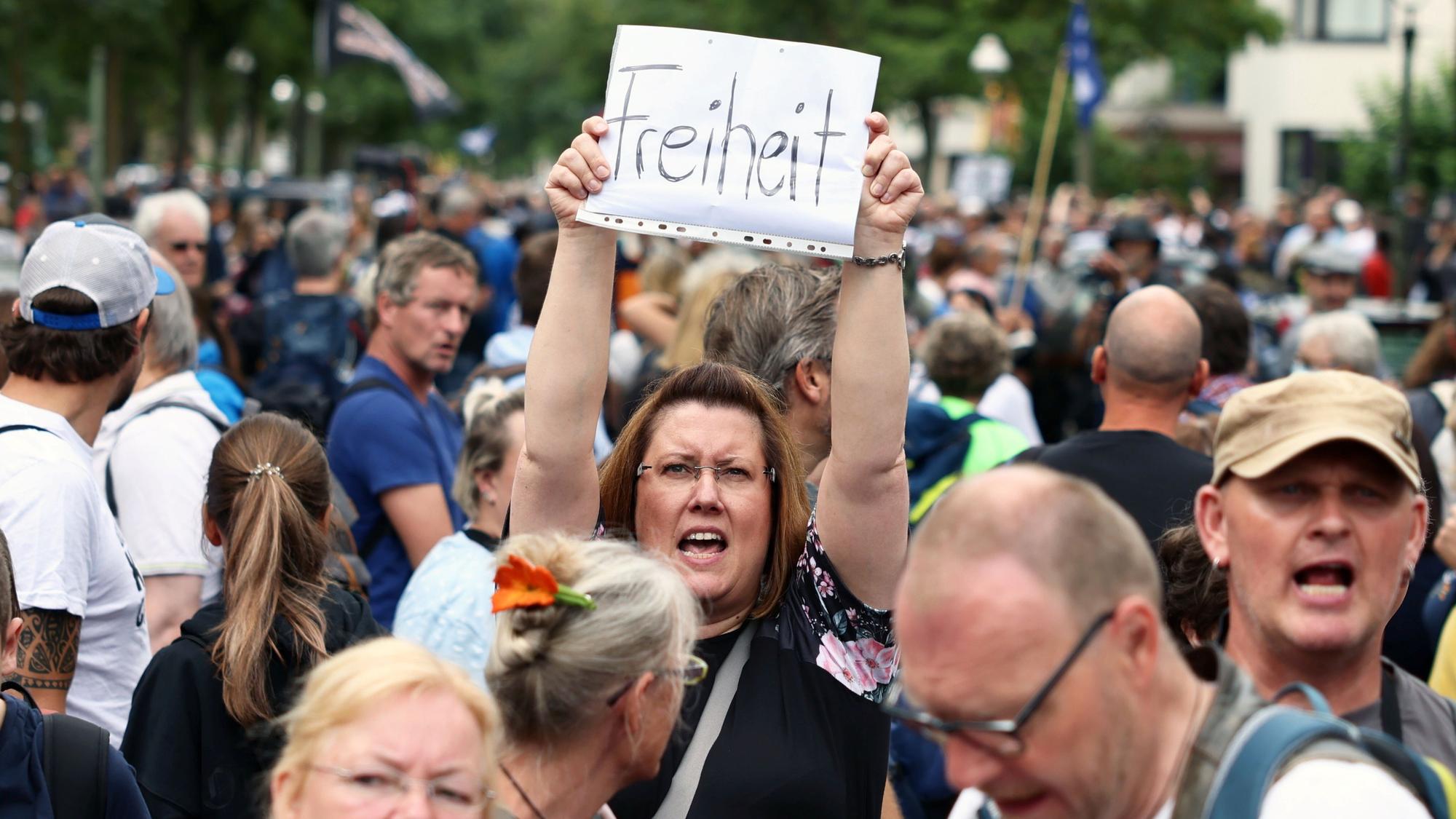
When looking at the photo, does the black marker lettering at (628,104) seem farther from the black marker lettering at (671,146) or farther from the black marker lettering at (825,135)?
the black marker lettering at (825,135)

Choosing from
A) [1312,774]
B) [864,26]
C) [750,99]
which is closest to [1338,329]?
[750,99]

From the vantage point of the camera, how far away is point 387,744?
2.33 metres

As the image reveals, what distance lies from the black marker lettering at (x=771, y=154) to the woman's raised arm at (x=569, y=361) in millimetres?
310

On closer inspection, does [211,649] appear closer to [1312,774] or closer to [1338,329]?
[1312,774]

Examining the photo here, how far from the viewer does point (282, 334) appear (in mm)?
8305

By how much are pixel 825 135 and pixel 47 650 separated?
202 centimetres

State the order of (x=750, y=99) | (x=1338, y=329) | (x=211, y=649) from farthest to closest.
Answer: (x=1338, y=329)
(x=211, y=649)
(x=750, y=99)

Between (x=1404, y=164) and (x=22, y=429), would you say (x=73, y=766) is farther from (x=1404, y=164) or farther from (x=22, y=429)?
(x=1404, y=164)

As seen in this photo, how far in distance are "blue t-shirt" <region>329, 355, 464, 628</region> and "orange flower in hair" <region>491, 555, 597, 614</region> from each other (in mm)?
2885

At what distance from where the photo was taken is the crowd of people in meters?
2.09

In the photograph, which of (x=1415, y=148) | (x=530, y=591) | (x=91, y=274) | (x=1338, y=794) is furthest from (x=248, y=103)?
(x=1338, y=794)

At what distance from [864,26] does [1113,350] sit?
28936 mm

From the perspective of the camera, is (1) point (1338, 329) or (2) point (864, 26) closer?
(1) point (1338, 329)

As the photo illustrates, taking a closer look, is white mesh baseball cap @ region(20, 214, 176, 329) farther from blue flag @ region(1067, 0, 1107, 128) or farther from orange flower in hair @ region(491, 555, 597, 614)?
blue flag @ region(1067, 0, 1107, 128)
